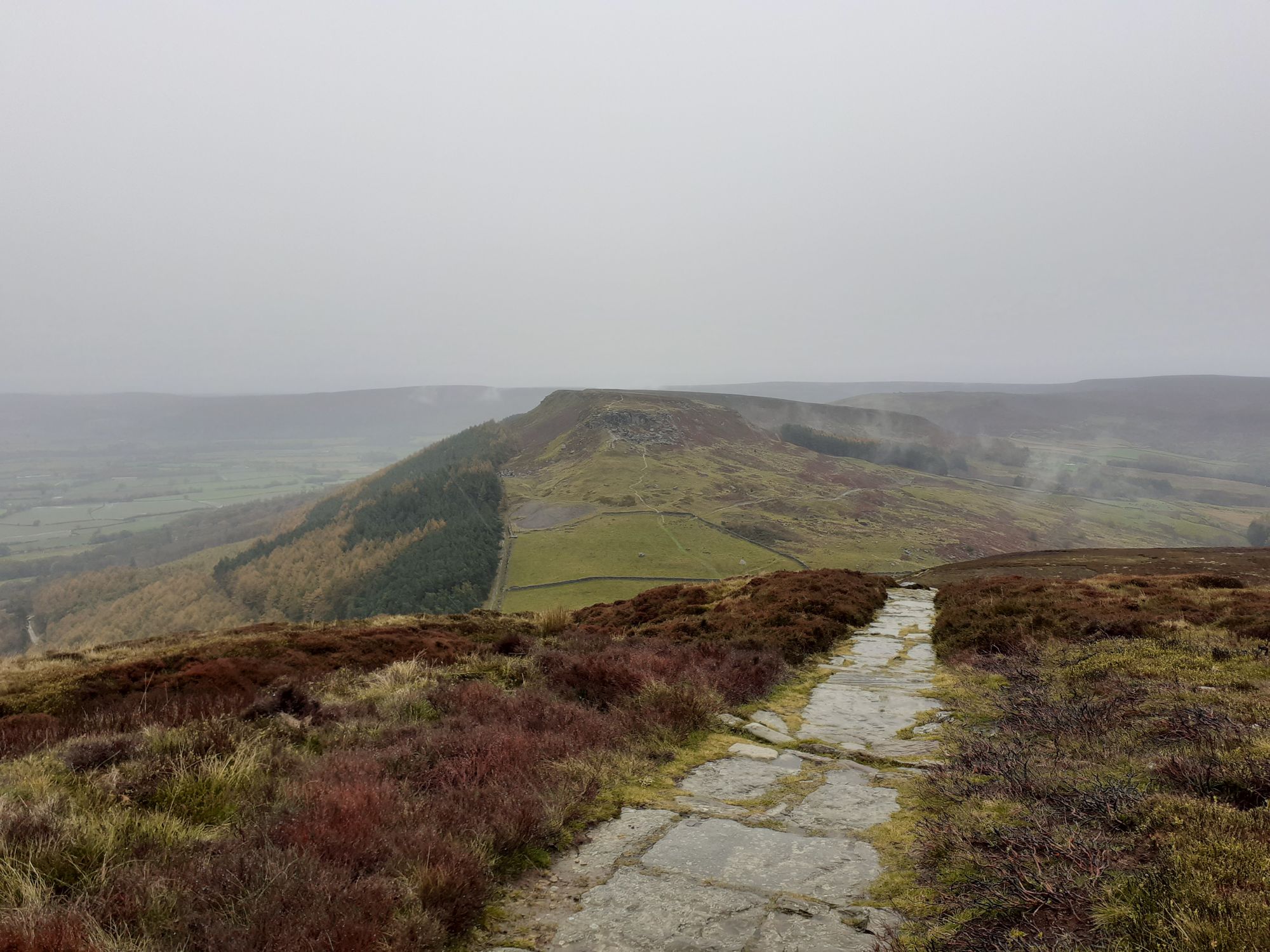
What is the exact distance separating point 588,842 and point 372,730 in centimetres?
414

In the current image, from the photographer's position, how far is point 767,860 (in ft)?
16.9

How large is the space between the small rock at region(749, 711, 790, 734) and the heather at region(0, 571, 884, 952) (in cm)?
52

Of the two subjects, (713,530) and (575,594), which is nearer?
(575,594)

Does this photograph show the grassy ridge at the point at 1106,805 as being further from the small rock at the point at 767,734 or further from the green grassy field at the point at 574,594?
the green grassy field at the point at 574,594

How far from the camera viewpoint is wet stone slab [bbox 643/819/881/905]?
4.70 meters

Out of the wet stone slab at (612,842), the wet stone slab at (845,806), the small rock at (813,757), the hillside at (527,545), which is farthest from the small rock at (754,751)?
the hillside at (527,545)

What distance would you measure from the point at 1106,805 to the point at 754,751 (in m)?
4.20

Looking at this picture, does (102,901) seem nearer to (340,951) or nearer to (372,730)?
(340,951)

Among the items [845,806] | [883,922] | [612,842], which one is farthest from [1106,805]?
[612,842]

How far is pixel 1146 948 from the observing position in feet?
9.64

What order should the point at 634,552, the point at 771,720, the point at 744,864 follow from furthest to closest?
the point at 634,552 → the point at 771,720 → the point at 744,864

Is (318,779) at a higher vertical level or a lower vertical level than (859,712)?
higher

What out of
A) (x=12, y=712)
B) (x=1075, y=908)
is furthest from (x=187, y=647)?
(x=1075, y=908)

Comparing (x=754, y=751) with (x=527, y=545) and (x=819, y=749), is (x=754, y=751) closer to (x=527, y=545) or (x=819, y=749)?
(x=819, y=749)
